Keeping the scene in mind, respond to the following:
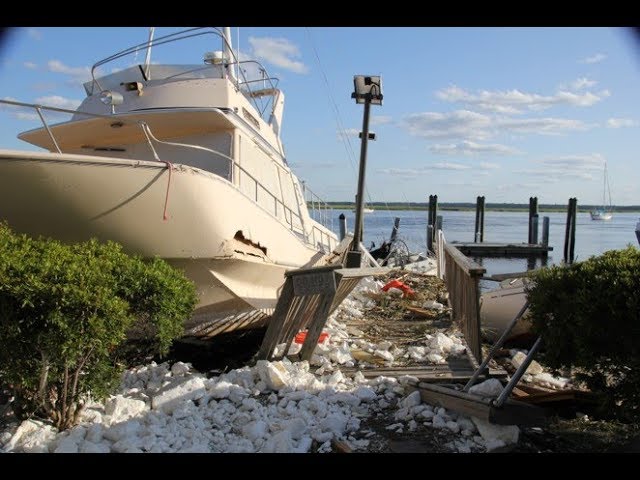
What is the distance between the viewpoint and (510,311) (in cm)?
939

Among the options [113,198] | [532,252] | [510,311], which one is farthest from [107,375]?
[532,252]

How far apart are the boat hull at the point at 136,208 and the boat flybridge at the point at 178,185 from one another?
0.03 ft

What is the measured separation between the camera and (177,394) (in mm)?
5539

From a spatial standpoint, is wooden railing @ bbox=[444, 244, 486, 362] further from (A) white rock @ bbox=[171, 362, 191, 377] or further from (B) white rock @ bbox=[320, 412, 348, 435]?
(A) white rock @ bbox=[171, 362, 191, 377]

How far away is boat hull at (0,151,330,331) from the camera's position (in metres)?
6.00

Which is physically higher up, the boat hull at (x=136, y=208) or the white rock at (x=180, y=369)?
the boat hull at (x=136, y=208)

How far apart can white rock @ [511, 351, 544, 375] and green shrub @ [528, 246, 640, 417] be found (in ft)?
6.83

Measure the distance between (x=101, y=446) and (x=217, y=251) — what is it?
268 centimetres

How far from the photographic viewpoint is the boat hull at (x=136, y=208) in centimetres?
600

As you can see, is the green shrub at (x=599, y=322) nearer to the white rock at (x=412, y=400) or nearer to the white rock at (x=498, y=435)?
the white rock at (x=498, y=435)

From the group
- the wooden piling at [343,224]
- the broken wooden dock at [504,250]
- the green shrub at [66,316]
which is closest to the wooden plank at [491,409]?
the green shrub at [66,316]

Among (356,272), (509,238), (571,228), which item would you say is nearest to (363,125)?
(356,272)

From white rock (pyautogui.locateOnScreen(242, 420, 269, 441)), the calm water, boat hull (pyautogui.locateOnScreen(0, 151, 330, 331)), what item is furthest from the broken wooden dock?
Result: white rock (pyautogui.locateOnScreen(242, 420, 269, 441))

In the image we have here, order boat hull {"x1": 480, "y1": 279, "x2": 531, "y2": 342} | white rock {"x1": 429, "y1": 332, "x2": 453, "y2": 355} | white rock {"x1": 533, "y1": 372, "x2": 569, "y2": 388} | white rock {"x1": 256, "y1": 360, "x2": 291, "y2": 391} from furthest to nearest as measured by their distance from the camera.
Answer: boat hull {"x1": 480, "y1": 279, "x2": 531, "y2": 342}
white rock {"x1": 429, "y1": 332, "x2": 453, "y2": 355}
white rock {"x1": 533, "y1": 372, "x2": 569, "y2": 388}
white rock {"x1": 256, "y1": 360, "x2": 291, "y2": 391}
